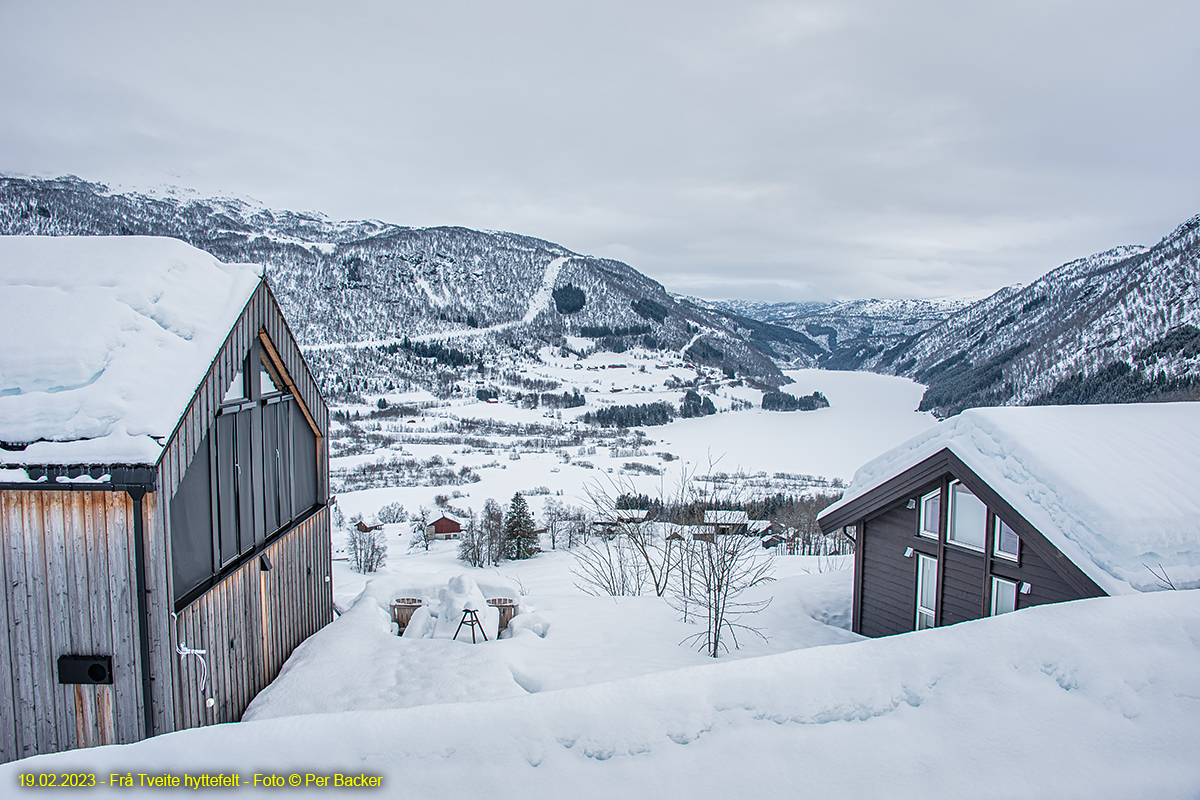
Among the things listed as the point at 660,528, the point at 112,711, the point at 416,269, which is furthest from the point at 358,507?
the point at 416,269

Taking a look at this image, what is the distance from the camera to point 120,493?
588cm

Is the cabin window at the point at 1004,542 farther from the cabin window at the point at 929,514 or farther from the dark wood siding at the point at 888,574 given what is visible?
the dark wood siding at the point at 888,574

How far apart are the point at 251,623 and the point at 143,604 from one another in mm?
2582

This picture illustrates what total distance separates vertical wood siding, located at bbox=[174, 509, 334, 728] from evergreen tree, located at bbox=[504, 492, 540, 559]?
28.2 meters

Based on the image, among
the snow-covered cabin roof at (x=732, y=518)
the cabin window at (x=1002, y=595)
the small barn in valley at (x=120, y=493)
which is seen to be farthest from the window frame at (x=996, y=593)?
the small barn in valley at (x=120, y=493)

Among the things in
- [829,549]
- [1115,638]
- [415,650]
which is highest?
[1115,638]

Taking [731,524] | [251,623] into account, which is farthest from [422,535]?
[251,623]

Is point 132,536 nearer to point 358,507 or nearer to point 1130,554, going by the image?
point 1130,554

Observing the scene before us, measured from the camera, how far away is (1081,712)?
3457mm

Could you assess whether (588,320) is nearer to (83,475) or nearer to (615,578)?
(615,578)

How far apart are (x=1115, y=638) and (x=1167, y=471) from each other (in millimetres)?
6402

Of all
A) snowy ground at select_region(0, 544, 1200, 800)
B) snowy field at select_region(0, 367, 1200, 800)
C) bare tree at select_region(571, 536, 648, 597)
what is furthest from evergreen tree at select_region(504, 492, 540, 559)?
snowy ground at select_region(0, 544, 1200, 800)

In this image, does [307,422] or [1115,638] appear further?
[307,422]

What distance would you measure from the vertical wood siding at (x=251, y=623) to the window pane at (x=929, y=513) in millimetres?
10956
